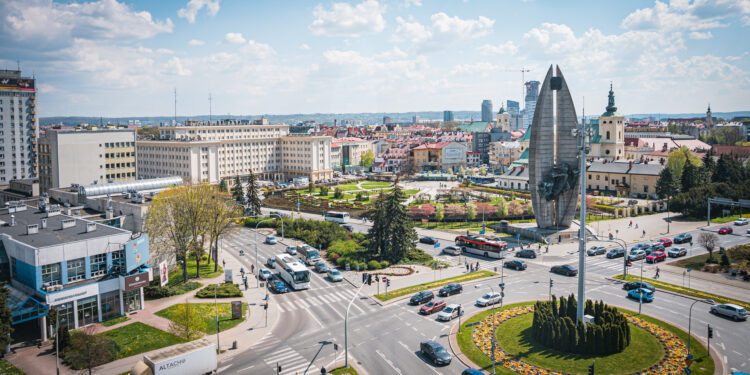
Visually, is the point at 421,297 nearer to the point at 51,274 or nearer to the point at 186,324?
the point at 186,324

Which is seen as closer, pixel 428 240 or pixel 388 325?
pixel 388 325

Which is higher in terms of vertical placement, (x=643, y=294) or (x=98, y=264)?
(x=98, y=264)

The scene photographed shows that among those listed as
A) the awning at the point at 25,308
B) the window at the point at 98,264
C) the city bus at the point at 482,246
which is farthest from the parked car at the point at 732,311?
the awning at the point at 25,308

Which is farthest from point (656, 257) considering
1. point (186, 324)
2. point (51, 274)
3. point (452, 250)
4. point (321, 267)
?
point (51, 274)

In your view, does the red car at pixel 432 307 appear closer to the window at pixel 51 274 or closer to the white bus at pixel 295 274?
the white bus at pixel 295 274

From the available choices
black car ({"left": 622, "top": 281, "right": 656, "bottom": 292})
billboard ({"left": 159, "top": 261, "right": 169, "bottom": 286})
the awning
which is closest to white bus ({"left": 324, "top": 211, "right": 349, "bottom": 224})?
billboard ({"left": 159, "top": 261, "right": 169, "bottom": 286})

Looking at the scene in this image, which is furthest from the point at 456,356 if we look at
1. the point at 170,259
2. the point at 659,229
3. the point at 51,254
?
the point at 659,229

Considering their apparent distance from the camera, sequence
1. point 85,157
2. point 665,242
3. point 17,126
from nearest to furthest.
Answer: point 665,242
point 85,157
point 17,126

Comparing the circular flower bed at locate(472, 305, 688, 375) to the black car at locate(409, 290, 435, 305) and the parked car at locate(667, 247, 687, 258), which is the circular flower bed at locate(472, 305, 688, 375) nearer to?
the black car at locate(409, 290, 435, 305)
